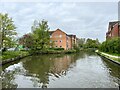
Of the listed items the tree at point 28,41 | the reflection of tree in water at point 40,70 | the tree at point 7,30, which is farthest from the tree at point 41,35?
the reflection of tree in water at point 40,70

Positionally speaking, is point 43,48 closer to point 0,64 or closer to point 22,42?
point 22,42

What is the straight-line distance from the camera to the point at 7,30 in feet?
92.6

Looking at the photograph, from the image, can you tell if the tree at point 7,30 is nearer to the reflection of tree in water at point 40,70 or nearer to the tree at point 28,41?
the reflection of tree in water at point 40,70

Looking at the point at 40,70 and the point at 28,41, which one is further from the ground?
the point at 28,41

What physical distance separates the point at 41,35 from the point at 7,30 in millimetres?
25245

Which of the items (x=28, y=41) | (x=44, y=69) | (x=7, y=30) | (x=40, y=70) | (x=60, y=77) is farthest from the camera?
(x=28, y=41)


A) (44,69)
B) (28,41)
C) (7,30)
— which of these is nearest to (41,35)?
(28,41)

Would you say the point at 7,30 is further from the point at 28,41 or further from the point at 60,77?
the point at 28,41

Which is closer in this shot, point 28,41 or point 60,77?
point 60,77

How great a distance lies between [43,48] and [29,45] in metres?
4.61

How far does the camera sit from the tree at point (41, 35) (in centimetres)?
5103

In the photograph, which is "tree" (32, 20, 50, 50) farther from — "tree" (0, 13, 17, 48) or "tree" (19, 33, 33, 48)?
"tree" (0, 13, 17, 48)

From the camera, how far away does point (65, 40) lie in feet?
213

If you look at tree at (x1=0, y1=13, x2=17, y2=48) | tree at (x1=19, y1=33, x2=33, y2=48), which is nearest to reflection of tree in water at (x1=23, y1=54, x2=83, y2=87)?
tree at (x1=0, y1=13, x2=17, y2=48)
